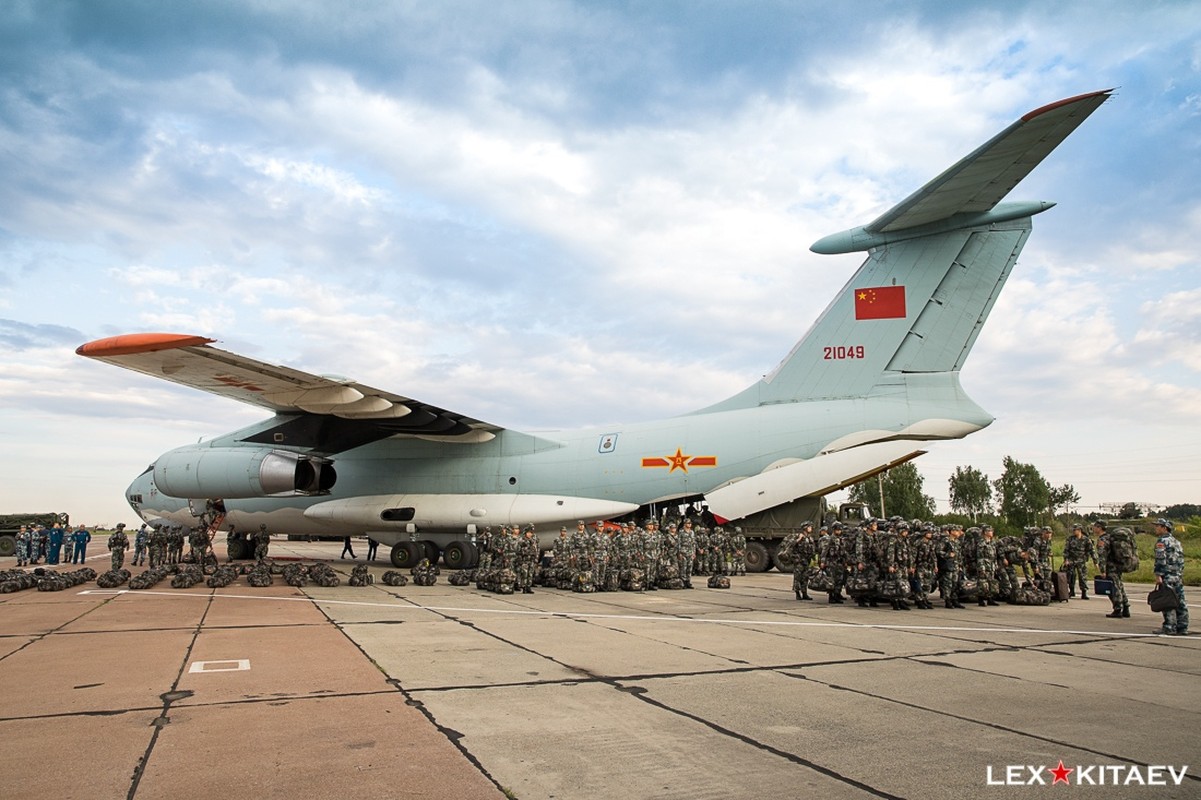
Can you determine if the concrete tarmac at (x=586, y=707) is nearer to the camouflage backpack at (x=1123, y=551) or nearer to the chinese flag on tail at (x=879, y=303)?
the camouflage backpack at (x=1123, y=551)

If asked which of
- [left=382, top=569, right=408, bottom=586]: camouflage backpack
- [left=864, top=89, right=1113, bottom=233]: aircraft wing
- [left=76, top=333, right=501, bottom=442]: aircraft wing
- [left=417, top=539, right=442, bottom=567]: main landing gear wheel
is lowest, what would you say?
[left=382, top=569, right=408, bottom=586]: camouflage backpack

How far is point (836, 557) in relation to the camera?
452 inches

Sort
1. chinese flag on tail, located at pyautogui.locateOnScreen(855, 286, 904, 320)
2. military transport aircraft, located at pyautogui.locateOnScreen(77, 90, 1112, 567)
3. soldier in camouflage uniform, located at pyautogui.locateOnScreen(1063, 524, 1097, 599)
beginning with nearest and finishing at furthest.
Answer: soldier in camouflage uniform, located at pyautogui.locateOnScreen(1063, 524, 1097, 599)
military transport aircraft, located at pyautogui.locateOnScreen(77, 90, 1112, 567)
chinese flag on tail, located at pyautogui.locateOnScreen(855, 286, 904, 320)

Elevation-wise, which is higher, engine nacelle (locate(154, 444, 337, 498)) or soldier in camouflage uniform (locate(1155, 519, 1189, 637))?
engine nacelle (locate(154, 444, 337, 498))

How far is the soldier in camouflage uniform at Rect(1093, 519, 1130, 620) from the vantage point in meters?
10.1

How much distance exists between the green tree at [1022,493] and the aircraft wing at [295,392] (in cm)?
4965

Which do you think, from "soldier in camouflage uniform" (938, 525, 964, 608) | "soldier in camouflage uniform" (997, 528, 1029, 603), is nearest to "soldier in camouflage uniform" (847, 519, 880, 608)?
"soldier in camouflage uniform" (938, 525, 964, 608)

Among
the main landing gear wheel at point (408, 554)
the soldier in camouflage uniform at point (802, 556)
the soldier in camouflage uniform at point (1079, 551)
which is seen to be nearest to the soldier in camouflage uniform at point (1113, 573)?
the soldier in camouflage uniform at point (1079, 551)

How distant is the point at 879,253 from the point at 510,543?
8.91 m

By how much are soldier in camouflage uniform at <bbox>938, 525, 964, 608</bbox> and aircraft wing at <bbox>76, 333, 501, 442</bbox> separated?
9.59 meters

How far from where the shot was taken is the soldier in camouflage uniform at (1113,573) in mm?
10109

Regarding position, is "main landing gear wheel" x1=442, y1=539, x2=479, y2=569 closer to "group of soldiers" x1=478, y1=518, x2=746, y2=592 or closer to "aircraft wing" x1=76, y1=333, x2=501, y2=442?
"aircraft wing" x1=76, y1=333, x2=501, y2=442

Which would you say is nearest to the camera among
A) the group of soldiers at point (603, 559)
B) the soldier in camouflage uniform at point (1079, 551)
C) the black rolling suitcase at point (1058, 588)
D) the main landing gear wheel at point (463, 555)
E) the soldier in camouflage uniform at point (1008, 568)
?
the soldier in camouflage uniform at point (1008, 568)

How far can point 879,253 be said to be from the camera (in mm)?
15555
